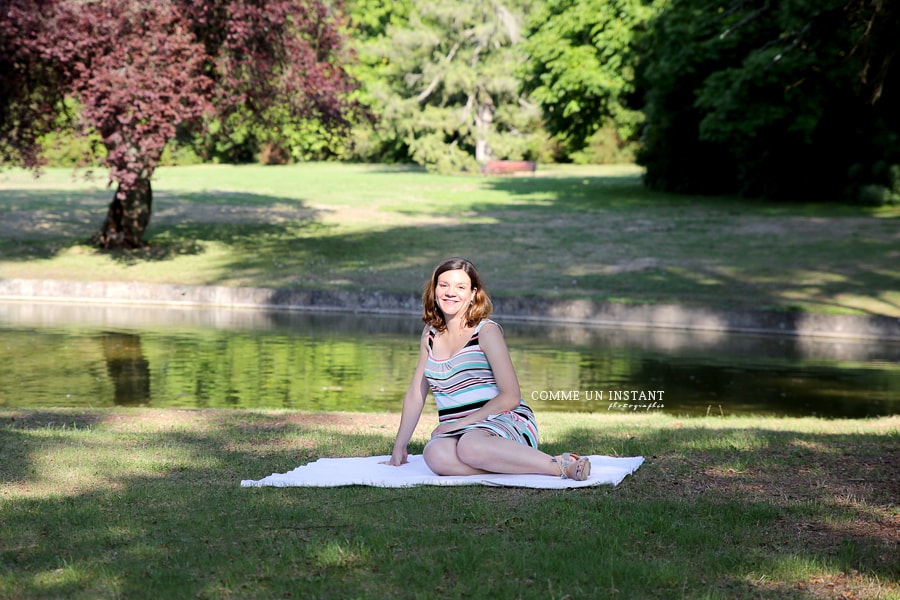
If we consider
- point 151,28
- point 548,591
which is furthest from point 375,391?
point 151,28

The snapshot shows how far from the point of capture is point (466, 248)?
23.9 metres

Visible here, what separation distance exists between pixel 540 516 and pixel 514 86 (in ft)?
189

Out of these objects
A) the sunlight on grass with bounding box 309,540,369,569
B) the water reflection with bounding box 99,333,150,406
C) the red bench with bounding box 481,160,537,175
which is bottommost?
the water reflection with bounding box 99,333,150,406

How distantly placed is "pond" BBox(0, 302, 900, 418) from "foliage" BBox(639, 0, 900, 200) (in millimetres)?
13964

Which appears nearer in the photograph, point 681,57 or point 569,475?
point 569,475

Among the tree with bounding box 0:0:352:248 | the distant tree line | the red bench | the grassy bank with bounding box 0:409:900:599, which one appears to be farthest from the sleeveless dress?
the red bench

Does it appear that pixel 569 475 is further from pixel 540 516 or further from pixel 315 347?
pixel 315 347

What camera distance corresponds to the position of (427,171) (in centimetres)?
6100

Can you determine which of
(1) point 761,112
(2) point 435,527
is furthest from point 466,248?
(2) point 435,527

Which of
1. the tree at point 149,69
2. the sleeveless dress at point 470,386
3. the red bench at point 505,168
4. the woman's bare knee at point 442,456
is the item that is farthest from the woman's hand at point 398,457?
the red bench at point 505,168

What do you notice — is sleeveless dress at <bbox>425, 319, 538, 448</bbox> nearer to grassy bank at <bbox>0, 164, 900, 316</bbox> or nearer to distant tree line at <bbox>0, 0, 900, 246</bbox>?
distant tree line at <bbox>0, 0, 900, 246</bbox>

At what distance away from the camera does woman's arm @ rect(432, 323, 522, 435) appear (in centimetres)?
662

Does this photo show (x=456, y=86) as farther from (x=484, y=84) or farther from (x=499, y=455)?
(x=499, y=455)

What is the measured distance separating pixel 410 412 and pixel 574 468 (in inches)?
45.1
